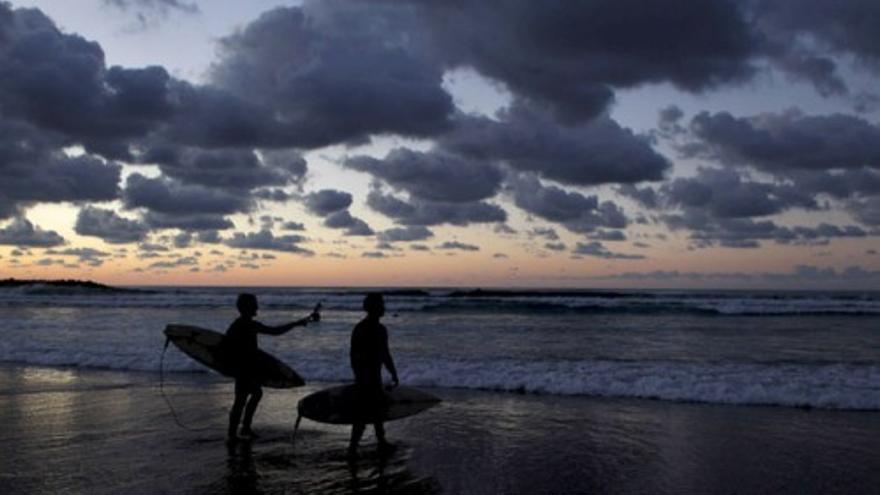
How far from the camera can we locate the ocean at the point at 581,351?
13.2 m

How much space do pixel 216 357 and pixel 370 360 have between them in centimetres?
263

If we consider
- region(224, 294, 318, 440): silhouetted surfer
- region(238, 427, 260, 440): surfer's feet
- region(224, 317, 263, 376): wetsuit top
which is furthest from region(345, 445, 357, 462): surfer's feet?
region(238, 427, 260, 440): surfer's feet

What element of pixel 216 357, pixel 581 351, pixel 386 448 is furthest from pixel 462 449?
pixel 581 351

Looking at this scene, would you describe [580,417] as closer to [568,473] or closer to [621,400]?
[621,400]

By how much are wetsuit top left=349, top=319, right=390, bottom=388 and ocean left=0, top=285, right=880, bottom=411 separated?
18.2 ft

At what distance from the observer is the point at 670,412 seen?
444 inches

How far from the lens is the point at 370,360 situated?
8.38 metres

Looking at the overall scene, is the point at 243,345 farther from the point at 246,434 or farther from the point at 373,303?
the point at 373,303

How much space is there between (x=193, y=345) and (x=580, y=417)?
581 cm

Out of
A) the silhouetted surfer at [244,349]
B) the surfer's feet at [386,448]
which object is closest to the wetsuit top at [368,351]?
the surfer's feet at [386,448]

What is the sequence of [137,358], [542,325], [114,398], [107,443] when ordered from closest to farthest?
[107,443] → [114,398] → [137,358] → [542,325]

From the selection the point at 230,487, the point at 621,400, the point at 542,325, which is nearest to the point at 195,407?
the point at 230,487

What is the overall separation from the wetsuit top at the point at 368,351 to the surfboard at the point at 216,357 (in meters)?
1.59

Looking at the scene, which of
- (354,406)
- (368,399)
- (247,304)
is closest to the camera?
(368,399)
